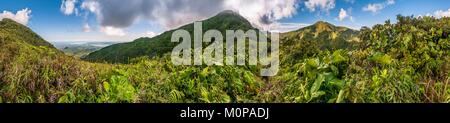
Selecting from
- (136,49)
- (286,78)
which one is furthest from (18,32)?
(136,49)

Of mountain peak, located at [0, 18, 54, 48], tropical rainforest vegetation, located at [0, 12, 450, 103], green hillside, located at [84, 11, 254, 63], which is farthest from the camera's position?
green hillside, located at [84, 11, 254, 63]

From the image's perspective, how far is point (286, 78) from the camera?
Result: 14.9ft

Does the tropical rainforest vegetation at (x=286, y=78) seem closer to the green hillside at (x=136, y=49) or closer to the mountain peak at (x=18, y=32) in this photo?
the mountain peak at (x=18, y=32)

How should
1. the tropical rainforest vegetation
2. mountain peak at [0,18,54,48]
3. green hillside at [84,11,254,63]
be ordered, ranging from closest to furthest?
the tropical rainforest vegetation → mountain peak at [0,18,54,48] → green hillside at [84,11,254,63]

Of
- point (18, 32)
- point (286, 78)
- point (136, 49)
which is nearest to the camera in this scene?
point (286, 78)

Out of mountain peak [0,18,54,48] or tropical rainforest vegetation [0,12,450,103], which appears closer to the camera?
tropical rainforest vegetation [0,12,450,103]

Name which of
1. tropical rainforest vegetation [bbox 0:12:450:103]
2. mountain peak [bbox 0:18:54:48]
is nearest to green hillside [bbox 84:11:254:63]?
mountain peak [bbox 0:18:54:48]

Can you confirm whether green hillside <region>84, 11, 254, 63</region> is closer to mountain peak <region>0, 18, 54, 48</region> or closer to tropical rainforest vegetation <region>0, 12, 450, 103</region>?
mountain peak <region>0, 18, 54, 48</region>

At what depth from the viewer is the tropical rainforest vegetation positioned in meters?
3.65

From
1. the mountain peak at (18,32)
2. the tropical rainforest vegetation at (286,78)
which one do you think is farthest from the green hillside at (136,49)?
the tropical rainforest vegetation at (286,78)

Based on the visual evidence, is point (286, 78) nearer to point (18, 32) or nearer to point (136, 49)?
point (18, 32)
